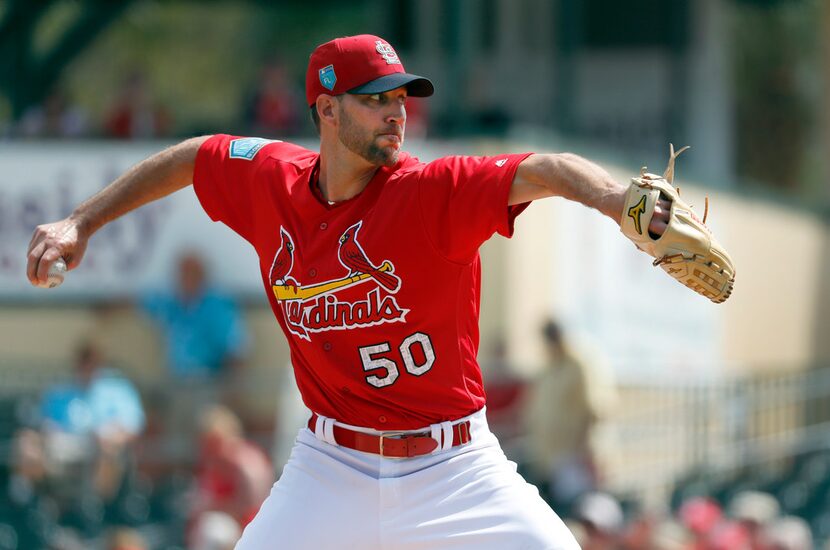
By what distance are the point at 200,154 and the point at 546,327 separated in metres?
5.74

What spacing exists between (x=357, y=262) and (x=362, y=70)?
0.58 metres

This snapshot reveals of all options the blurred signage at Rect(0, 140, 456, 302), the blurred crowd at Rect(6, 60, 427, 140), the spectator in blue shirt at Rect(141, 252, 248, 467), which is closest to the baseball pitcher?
the spectator in blue shirt at Rect(141, 252, 248, 467)

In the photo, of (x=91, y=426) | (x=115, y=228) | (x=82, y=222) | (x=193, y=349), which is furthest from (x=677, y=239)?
(x=115, y=228)

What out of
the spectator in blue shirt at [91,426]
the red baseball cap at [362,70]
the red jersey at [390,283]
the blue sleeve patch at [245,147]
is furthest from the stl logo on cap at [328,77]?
the spectator in blue shirt at [91,426]

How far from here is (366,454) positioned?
4.82 meters

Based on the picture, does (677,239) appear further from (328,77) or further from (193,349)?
(193,349)

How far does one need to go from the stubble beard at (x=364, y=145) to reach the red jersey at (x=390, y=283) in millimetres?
66

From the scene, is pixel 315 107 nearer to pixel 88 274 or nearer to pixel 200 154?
pixel 200 154

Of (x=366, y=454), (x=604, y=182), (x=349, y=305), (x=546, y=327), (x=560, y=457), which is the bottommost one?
(x=560, y=457)

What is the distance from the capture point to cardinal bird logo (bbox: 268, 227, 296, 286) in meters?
4.89

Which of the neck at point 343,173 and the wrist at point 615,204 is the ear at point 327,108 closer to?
the neck at point 343,173

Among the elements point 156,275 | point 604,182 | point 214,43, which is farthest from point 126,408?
point 214,43

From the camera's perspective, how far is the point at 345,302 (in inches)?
188

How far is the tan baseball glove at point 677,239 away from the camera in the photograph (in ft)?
13.8
